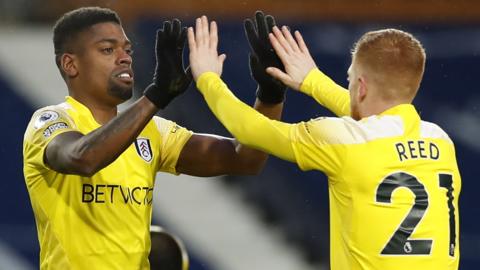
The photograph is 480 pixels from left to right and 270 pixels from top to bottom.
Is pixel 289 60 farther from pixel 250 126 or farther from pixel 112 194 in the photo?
pixel 112 194

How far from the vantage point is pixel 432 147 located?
3217mm

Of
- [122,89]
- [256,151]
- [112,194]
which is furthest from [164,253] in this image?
[122,89]

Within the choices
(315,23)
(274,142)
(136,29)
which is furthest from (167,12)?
(274,142)

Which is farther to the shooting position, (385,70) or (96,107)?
(96,107)

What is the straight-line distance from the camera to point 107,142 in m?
3.36

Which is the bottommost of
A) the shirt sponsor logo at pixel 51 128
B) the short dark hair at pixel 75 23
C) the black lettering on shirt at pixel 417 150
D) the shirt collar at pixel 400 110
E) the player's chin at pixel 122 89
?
the black lettering on shirt at pixel 417 150

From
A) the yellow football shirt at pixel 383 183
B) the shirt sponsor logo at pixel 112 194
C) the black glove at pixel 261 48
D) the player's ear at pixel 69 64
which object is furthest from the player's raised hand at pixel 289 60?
the player's ear at pixel 69 64

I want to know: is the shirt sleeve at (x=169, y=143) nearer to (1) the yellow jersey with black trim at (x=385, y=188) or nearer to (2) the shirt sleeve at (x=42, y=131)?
(2) the shirt sleeve at (x=42, y=131)

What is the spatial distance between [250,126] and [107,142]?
18.4 inches

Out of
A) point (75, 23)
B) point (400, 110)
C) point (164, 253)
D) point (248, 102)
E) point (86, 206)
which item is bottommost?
point (164, 253)

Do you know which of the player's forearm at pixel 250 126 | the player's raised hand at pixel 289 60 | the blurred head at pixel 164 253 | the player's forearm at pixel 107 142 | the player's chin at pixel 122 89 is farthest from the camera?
the blurred head at pixel 164 253

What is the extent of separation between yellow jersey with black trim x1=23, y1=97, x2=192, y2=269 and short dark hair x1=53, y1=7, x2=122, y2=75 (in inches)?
10.3

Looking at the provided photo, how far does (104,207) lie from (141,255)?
226 mm

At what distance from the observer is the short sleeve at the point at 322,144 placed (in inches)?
125
